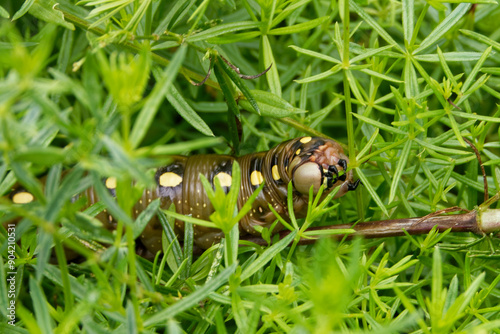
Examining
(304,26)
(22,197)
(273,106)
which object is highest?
(304,26)

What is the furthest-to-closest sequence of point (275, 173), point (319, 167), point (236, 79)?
point (275, 173)
point (319, 167)
point (236, 79)

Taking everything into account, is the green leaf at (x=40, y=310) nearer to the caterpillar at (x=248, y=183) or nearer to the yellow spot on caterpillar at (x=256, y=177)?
the caterpillar at (x=248, y=183)

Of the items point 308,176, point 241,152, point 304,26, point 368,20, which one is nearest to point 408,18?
point 368,20

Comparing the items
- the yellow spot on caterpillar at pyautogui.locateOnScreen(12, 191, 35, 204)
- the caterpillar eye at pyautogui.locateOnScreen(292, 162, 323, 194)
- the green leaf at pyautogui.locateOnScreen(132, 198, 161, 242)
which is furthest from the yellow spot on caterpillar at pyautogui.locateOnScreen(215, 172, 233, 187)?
the green leaf at pyautogui.locateOnScreen(132, 198, 161, 242)

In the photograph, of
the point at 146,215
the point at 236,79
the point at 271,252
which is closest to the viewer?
the point at 146,215

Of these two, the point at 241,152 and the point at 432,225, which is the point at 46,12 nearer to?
the point at 241,152

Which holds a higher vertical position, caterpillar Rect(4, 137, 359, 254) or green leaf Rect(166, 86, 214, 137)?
green leaf Rect(166, 86, 214, 137)

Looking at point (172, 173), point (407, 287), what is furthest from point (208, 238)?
point (407, 287)

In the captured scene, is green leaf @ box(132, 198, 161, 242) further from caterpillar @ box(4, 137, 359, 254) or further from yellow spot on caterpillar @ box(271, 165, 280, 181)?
yellow spot on caterpillar @ box(271, 165, 280, 181)
